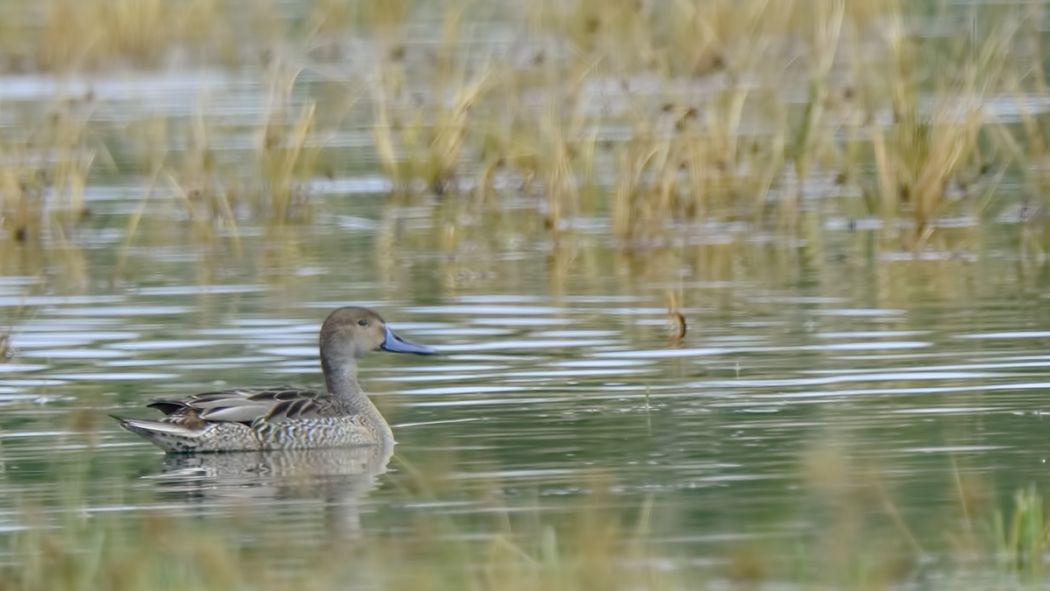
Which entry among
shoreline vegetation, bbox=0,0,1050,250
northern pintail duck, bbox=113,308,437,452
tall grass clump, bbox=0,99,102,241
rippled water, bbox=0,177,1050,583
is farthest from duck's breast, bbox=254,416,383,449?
tall grass clump, bbox=0,99,102,241

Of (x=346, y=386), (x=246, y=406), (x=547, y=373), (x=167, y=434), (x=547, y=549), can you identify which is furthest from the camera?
(x=547, y=373)

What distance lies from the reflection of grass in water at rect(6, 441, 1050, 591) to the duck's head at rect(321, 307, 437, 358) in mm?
2156

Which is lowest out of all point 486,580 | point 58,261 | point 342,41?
point 486,580

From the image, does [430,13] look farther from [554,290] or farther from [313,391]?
[313,391]

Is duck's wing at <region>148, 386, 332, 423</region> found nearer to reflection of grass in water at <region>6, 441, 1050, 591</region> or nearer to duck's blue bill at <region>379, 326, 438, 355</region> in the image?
duck's blue bill at <region>379, 326, 438, 355</region>

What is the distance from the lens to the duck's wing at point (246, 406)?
32.9 feet

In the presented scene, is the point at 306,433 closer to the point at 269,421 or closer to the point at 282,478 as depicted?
the point at 269,421

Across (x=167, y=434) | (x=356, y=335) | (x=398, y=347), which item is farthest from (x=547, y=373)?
(x=167, y=434)

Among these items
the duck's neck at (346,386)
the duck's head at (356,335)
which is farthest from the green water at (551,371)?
the duck's head at (356,335)

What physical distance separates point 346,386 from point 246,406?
643 mm

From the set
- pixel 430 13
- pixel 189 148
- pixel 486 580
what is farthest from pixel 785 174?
pixel 430 13

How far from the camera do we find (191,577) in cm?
724

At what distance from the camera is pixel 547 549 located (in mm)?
7184

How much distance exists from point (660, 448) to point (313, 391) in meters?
1.62
